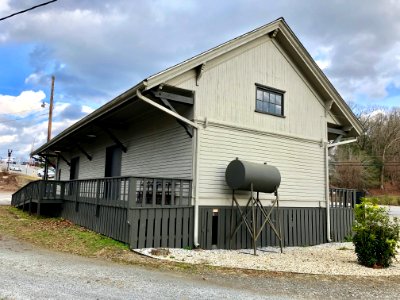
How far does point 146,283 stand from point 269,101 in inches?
308

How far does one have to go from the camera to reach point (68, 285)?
5496 millimetres

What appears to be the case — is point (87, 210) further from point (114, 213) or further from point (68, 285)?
point (68, 285)

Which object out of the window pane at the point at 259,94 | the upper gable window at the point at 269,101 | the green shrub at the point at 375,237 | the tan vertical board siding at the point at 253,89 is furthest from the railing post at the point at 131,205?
the green shrub at the point at 375,237

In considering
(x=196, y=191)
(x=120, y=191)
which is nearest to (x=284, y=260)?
(x=196, y=191)

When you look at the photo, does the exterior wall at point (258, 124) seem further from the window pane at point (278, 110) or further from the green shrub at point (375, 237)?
the green shrub at point (375, 237)

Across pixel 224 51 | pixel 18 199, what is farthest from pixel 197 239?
pixel 18 199

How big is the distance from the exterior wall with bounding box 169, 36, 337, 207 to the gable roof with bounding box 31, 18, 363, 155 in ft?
0.97

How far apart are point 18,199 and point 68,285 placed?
16172mm

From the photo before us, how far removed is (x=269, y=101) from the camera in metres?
12.1

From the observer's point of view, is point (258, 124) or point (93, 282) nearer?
point (93, 282)

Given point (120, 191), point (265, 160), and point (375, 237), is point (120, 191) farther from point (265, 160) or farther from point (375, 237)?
point (375, 237)

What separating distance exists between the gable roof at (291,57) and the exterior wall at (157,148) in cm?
152

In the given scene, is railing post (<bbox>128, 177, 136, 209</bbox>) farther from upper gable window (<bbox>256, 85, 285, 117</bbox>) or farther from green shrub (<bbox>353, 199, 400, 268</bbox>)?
green shrub (<bbox>353, 199, 400, 268</bbox>)

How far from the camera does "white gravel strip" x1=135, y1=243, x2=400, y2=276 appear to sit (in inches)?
313
